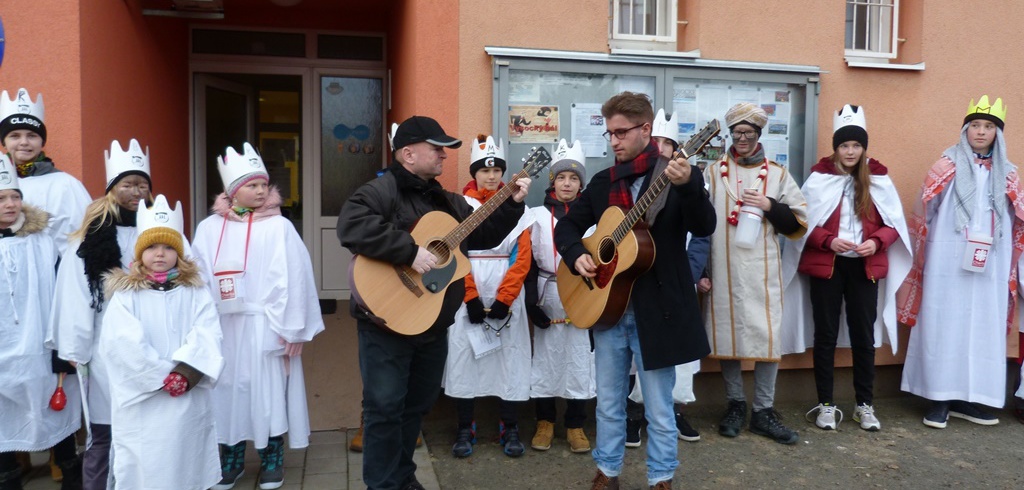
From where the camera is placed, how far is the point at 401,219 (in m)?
3.88

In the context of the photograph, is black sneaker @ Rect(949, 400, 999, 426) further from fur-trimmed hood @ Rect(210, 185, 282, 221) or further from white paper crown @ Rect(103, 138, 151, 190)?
white paper crown @ Rect(103, 138, 151, 190)

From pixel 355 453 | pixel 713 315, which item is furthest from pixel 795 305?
pixel 355 453

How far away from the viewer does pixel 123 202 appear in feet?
14.0

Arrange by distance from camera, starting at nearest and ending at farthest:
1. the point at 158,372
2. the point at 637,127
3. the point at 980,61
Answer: the point at 158,372 → the point at 637,127 → the point at 980,61

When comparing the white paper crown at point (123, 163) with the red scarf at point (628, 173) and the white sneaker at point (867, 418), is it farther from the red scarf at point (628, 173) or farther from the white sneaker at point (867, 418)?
the white sneaker at point (867, 418)

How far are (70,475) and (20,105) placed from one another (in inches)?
84.3

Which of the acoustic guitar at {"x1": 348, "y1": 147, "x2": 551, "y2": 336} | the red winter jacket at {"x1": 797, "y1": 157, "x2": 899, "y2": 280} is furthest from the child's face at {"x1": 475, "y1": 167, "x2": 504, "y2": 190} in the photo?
the red winter jacket at {"x1": 797, "y1": 157, "x2": 899, "y2": 280}

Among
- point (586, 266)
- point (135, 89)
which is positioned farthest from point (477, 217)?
point (135, 89)

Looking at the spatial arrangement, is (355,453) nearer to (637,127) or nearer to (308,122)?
(637,127)

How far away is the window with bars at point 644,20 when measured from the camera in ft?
19.9

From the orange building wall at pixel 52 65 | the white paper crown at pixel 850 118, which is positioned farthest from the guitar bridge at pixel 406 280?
the white paper crown at pixel 850 118

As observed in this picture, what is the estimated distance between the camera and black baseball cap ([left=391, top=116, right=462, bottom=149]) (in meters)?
3.86

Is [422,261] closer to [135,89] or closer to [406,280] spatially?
[406,280]

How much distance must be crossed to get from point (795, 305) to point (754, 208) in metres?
1.05
